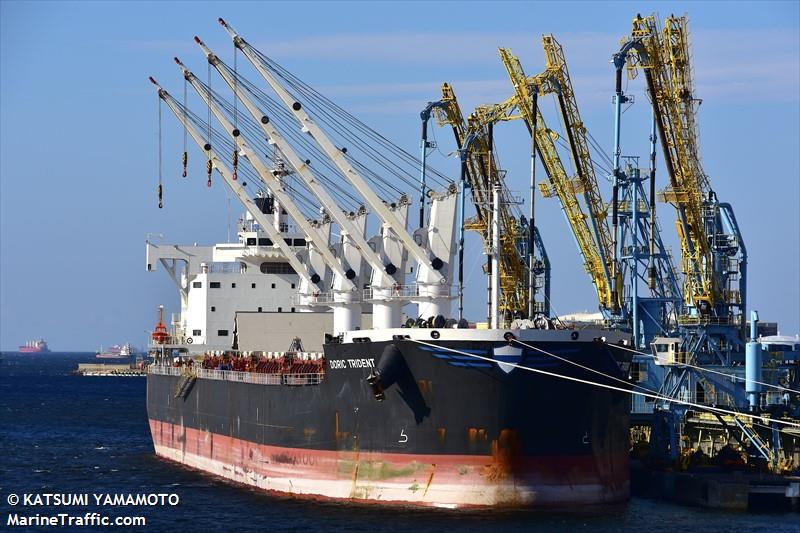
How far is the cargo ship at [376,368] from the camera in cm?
3922

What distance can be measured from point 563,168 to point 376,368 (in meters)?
23.2

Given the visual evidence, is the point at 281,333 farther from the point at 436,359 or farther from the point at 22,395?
the point at 22,395

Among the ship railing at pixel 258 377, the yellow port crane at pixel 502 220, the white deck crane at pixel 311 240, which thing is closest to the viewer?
the ship railing at pixel 258 377

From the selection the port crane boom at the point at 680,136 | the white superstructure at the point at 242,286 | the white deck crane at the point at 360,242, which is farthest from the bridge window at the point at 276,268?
the port crane boom at the point at 680,136

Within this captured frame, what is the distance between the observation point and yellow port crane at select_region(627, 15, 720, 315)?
53.9 metres

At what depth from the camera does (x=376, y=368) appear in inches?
1596

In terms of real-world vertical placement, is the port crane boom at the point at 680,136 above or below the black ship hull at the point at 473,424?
above

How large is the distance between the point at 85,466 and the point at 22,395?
6701 cm

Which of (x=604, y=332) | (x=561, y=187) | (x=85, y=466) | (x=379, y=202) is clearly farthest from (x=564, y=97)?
(x=85, y=466)

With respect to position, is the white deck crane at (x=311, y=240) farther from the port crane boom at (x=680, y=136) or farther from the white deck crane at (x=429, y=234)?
the port crane boom at (x=680, y=136)

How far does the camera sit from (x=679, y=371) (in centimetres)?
4831

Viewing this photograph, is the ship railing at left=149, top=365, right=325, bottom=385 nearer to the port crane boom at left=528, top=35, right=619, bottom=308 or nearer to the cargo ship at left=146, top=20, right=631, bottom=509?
the cargo ship at left=146, top=20, right=631, bottom=509

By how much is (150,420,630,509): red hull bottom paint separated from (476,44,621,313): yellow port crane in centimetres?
1817

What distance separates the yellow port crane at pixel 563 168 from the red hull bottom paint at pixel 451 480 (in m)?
18.2
